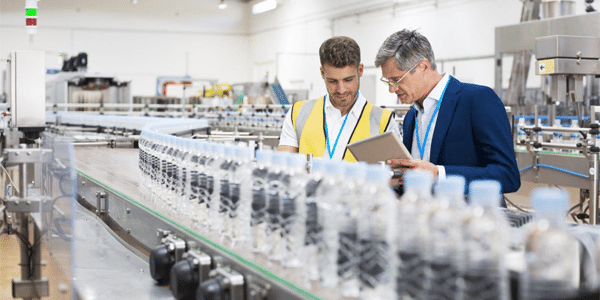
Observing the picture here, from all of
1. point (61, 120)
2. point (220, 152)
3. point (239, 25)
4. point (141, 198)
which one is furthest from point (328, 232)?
point (239, 25)

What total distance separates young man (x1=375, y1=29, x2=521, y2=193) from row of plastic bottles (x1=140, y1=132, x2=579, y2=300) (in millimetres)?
816

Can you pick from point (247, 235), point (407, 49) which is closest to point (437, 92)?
point (407, 49)

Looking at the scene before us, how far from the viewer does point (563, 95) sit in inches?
213

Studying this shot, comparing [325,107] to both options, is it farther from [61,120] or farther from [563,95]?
[61,120]

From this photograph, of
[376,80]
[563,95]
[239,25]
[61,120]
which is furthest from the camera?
[239,25]

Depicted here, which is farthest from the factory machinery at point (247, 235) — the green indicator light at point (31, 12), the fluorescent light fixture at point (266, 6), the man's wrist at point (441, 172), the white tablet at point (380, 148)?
the fluorescent light fixture at point (266, 6)

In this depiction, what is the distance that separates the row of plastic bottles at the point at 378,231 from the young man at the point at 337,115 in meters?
0.80

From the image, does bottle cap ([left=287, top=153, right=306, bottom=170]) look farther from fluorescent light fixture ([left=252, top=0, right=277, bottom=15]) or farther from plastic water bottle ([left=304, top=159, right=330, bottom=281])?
fluorescent light fixture ([left=252, top=0, right=277, bottom=15])

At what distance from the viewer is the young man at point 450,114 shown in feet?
7.02

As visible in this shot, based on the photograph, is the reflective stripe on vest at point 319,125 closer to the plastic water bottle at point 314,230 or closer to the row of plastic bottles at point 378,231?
the row of plastic bottles at point 378,231

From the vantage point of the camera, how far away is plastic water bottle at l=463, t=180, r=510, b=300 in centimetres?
92

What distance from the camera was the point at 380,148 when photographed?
1.97 m

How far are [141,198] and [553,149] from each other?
3.62m

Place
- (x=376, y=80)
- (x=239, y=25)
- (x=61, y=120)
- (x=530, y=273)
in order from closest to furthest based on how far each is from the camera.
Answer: (x=530, y=273) < (x=61, y=120) < (x=376, y=80) < (x=239, y=25)
